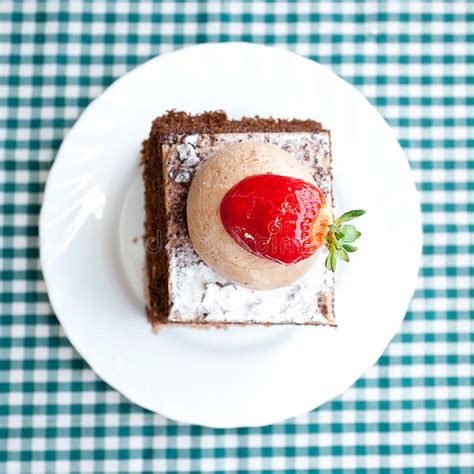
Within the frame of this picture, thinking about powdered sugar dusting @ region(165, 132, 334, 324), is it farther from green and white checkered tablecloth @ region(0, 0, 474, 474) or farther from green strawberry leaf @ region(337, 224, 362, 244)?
green and white checkered tablecloth @ region(0, 0, 474, 474)

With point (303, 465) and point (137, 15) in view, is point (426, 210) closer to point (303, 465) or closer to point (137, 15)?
point (303, 465)

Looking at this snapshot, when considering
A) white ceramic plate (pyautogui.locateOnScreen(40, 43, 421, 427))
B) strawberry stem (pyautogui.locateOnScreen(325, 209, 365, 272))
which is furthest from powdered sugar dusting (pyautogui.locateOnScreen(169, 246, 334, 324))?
white ceramic plate (pyautogui.locateOnScreen(40, 43, 421, 427))

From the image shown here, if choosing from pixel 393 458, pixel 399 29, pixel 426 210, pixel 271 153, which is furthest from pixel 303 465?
pixel 399 29

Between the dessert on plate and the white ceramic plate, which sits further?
the white ceramic plate

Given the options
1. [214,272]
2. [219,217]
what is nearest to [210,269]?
[214,272]

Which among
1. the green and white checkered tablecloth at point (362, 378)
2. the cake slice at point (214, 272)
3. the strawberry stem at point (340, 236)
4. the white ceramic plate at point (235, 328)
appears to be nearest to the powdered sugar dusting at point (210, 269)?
the cake slice at point (214, 272)
